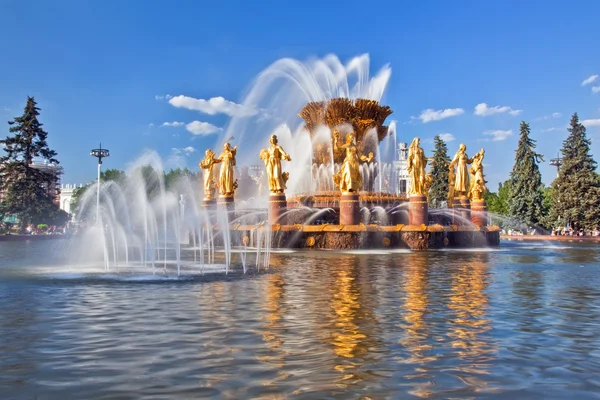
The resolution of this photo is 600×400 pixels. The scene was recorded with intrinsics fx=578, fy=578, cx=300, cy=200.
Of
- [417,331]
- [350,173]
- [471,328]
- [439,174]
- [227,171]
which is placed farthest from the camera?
[439,174]

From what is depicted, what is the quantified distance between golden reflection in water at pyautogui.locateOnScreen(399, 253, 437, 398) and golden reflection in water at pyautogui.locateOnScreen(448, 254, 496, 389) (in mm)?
358

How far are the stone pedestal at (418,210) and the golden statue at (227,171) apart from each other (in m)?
9.83

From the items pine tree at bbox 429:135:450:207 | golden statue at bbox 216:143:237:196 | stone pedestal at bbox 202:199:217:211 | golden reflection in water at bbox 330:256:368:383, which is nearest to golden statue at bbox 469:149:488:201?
golden statue at bbox 216:143:237:196

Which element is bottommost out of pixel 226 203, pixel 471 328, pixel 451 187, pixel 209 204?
pixel 471 328

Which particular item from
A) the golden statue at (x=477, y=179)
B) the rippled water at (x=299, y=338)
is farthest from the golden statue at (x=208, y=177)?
the rippled water at (x=299, y=338)

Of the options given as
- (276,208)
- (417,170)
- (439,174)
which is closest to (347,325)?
(276,208)

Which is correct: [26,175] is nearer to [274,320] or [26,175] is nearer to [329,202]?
[329,202]

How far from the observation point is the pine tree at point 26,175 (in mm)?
53969

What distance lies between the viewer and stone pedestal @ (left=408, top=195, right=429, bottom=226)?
87.9 ft

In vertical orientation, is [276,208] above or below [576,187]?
below

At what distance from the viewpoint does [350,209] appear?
26.0 meters

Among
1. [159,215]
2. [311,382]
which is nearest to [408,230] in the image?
[311,382]

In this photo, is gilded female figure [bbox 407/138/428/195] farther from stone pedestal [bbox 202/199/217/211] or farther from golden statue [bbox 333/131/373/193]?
stone pedestal [bbox 202/199/217/211]

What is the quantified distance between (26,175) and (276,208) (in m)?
36.5
